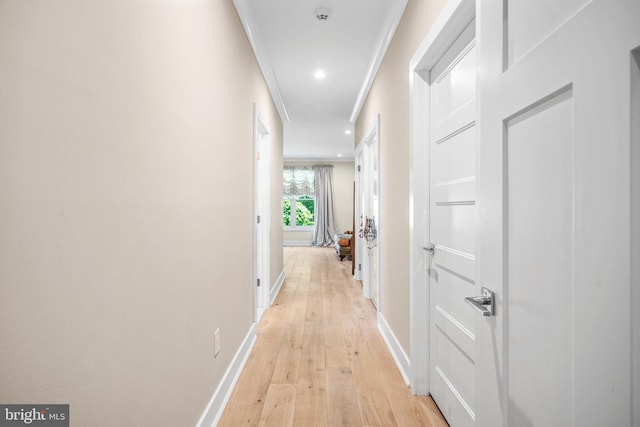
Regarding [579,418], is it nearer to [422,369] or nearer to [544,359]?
[544,359]

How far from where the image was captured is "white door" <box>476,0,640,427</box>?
0.52 m

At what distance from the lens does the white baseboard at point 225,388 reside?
163 centimetres

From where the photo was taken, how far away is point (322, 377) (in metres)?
2.20

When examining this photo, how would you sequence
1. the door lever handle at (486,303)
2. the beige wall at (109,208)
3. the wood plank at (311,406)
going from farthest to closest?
the wood plank at (311,406), the door lever handle at (486,303), the beige wall at (109,208)

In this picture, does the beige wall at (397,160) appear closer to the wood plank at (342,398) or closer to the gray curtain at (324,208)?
the wood plank at (342,398)

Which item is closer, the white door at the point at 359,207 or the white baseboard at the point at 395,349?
the white baseboard at the point at 395,349

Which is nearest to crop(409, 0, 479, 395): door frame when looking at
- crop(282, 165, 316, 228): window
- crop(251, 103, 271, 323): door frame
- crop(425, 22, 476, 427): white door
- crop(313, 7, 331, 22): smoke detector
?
crop(425, 22, 476, 427): white door

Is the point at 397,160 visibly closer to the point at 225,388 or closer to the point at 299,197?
the point at 225,388

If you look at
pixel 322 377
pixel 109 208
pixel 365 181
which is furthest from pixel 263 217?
pixel 109 208

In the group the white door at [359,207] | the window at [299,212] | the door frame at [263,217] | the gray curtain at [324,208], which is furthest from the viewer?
the window at [299,212]

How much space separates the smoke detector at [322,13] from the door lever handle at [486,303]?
7.65 feet

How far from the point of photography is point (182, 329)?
4.60 ft

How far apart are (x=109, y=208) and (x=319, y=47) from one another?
2.69 meters

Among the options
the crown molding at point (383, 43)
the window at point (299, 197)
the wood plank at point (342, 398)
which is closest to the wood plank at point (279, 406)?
the wood plank at point (342, 398)
